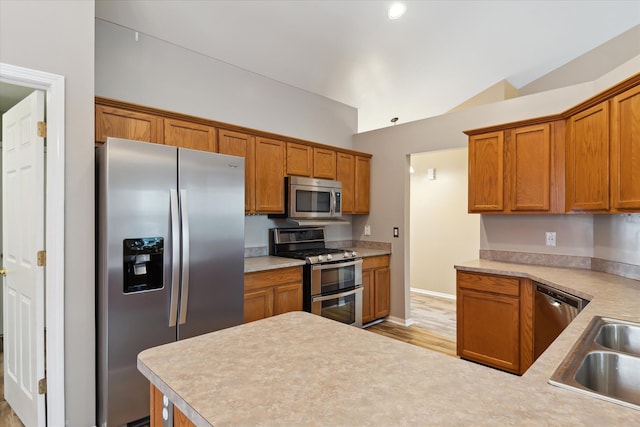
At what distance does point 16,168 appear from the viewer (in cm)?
223

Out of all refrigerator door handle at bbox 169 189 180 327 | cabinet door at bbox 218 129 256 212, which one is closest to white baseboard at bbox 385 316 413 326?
cabinet door at bbox 218 129 256 212

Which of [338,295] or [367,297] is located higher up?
[338,295]

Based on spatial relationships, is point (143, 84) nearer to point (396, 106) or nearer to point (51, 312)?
point (51, 312)

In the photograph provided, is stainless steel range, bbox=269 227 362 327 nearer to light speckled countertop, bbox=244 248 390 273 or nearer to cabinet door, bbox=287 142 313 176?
light speckled countertop, bbox=244 248 390 273

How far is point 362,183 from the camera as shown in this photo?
4.56m

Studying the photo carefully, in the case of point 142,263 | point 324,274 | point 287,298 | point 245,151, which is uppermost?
point 245,151

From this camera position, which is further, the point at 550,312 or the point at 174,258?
the point at 550,312

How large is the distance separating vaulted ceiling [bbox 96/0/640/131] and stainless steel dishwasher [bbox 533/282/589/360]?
103 inches

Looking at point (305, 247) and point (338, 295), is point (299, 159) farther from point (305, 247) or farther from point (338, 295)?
point (338, 295)

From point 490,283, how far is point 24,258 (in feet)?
11.7

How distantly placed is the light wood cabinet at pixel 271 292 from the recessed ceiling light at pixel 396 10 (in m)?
2.65

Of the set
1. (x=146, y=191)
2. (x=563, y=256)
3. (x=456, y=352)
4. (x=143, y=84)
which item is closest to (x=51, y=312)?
(x=146, y=191)

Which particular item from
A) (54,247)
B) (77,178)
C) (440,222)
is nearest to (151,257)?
(54,247)

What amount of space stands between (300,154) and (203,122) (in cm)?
118
